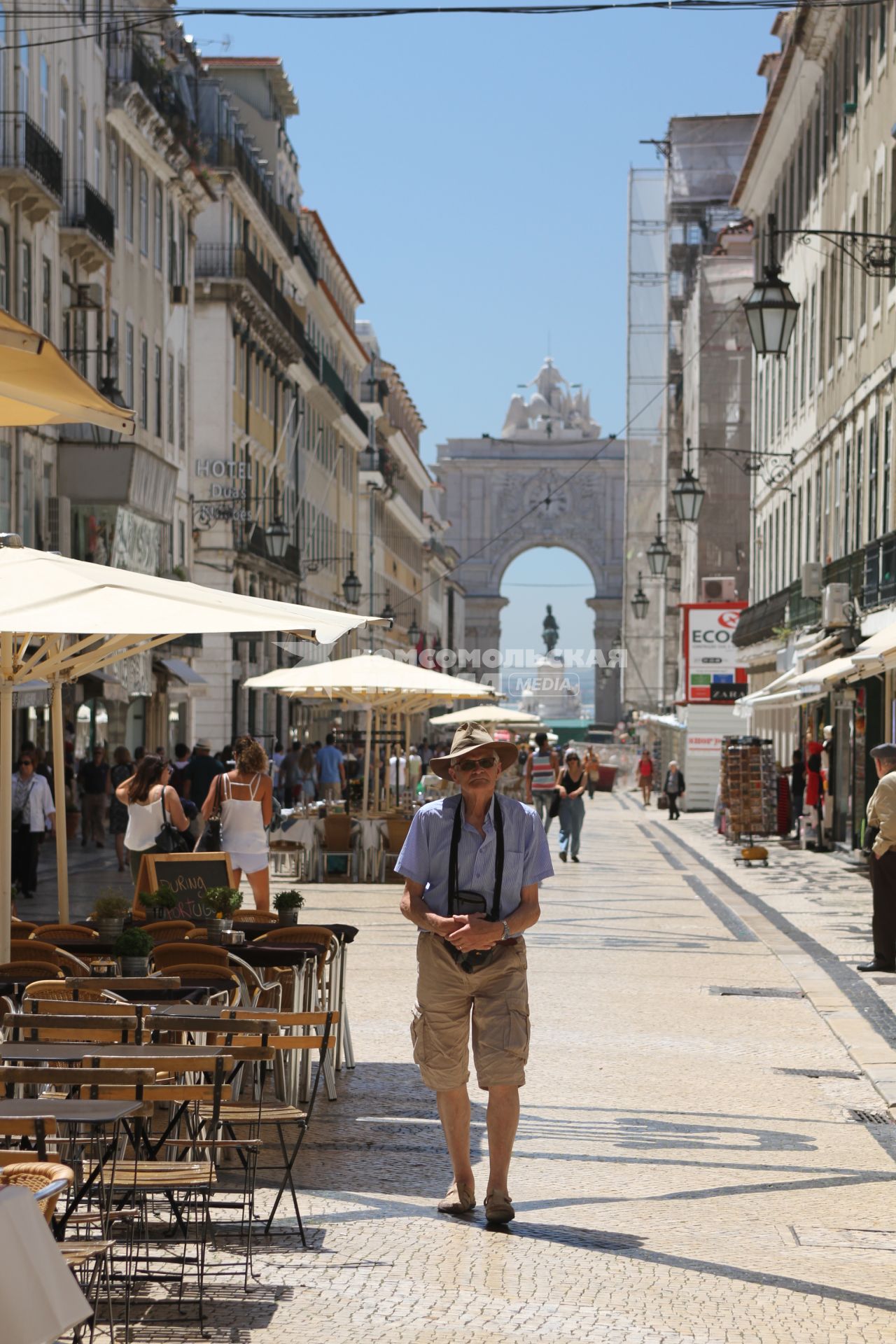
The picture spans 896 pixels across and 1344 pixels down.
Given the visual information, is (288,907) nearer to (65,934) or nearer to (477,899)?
(65,934)

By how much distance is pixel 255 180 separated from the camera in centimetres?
5194

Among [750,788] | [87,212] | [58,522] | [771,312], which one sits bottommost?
[750,788]

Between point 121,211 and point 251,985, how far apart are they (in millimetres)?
30671

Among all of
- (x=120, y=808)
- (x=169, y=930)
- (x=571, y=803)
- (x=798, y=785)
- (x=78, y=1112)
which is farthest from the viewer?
(x=798, y=785)

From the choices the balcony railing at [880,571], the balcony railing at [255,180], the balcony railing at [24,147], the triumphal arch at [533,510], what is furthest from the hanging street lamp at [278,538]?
the triumphal arch at [533,510]

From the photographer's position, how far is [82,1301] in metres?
4.26

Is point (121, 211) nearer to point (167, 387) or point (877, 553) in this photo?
point (167, 387)

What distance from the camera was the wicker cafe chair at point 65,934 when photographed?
9352mm

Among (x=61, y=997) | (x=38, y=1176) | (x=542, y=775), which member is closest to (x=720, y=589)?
(x=542, y=775)

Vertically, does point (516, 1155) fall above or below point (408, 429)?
below

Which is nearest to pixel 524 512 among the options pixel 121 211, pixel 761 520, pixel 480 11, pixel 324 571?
pixel 324 571

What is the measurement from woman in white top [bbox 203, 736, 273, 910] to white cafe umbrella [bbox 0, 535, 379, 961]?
4.64 m

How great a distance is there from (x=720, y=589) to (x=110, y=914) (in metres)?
45.5

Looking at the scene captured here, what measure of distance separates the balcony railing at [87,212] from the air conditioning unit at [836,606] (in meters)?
13.2
